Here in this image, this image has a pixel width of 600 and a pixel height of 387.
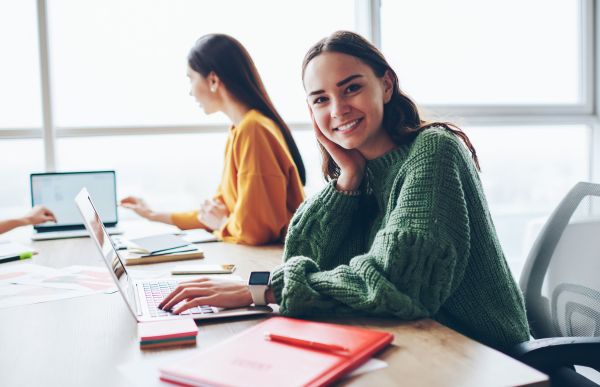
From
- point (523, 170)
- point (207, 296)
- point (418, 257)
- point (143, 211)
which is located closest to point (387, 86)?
point (418, 257)

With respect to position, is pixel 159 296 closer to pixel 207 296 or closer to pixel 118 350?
pixel 207 296

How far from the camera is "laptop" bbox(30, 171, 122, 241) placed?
2.13m

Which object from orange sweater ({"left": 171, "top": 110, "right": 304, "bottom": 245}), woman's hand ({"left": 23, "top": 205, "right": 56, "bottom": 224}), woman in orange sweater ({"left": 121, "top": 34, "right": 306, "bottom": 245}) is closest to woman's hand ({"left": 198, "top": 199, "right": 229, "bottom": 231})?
woman in orange sweater ({"left": 121, "top": 34, "right": 306, "bottom": 245})

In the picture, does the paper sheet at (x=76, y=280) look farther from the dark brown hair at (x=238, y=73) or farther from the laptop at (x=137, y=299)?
the dark brown hair at (x=238, y=73)

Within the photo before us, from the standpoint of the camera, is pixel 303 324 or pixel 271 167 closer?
pixel 303 324

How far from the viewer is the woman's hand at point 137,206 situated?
231 cm

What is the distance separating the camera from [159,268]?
152cm

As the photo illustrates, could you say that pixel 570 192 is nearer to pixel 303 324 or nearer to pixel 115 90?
pixel 303 324

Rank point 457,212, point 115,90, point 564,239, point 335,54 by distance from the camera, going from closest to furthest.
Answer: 1. point 457,212
2. point 335,54
3. point 564,239
4. point 115,90

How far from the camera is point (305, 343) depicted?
0.82 m

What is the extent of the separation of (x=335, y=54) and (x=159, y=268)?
725 millimetres

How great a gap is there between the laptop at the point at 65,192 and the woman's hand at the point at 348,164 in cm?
107

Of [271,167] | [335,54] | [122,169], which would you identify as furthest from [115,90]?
[335,54]

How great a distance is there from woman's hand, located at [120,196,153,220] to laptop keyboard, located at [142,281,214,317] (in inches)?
41.4
